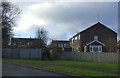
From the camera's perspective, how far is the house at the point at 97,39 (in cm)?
6862

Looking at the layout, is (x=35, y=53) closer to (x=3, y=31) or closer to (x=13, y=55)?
(x=13, y=55)

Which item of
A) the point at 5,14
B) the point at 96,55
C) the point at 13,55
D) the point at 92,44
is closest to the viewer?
the point at 96,55

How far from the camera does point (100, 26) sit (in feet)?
231

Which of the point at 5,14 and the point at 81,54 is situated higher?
the point at 5,14

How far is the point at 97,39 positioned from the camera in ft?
229

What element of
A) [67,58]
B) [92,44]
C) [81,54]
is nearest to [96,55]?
[81,54]

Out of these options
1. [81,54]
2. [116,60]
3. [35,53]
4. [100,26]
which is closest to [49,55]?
[35,53]

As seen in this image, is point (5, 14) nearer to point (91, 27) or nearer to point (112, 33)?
point (91, 27)

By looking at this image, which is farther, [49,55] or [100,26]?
[100,26]

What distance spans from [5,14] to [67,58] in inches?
612

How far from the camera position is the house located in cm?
6862

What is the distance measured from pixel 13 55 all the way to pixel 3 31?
8.22 m

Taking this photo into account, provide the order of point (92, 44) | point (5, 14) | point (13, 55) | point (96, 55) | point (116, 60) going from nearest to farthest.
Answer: point (116, 60) < point (96, 55) < point (5, 14) < point (13, 55) < point (92, 44)

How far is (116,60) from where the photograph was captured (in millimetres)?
45094
